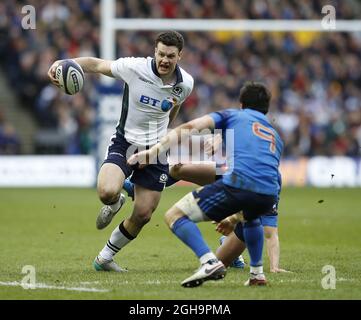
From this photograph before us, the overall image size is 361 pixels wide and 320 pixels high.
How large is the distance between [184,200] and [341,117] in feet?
62.8

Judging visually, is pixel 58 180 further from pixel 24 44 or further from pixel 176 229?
pixel 176 229

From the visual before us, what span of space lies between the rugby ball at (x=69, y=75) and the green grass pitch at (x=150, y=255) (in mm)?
1845

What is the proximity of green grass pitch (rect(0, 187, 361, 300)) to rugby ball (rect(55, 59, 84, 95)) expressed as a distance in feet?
6.05

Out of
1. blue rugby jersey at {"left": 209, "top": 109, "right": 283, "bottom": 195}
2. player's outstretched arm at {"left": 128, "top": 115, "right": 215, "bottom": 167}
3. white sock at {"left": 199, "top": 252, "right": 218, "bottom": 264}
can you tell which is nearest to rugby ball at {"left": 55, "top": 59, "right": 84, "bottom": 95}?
player's outstretched arm at {"left": 128, "top": 115, "right": 215, "bottom": 167}

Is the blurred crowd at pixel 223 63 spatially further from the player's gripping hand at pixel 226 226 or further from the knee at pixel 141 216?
the player's gripping hand at pixel 226 226

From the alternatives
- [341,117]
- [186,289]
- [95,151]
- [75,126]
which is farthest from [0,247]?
[341,117]

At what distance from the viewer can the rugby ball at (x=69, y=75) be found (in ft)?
29.9

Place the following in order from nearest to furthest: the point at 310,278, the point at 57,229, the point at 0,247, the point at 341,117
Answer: the point at 310,278, the point at 0,247, the point at 57,229, the point at 341,117

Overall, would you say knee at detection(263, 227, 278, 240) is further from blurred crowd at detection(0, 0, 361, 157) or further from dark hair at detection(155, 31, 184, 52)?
blurred crowd at detection(0, 0, 361, 157)

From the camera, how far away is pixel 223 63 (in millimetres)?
26641

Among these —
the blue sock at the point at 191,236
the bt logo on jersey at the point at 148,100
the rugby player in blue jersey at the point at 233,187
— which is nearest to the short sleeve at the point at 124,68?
the bt logo on jersey at the point at 148,100

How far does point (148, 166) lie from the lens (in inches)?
363

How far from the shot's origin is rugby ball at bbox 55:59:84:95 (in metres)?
9.12

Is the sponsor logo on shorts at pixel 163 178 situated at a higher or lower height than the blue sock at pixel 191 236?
higher
